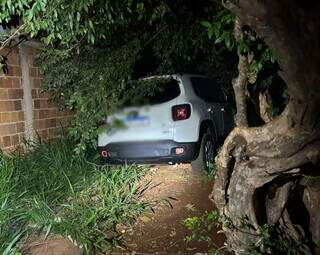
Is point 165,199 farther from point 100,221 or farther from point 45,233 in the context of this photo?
point 45,233

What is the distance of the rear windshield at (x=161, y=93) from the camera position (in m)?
5.93

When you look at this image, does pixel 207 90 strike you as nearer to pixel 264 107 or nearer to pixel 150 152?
pixel 150 152

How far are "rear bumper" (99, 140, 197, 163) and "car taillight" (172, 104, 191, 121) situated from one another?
0.37 meters

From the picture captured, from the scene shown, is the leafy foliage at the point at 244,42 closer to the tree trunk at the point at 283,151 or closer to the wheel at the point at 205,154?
the tree trunk at the point at 283,151

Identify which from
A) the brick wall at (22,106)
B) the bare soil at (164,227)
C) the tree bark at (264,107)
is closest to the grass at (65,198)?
the bare soil at (164,227)

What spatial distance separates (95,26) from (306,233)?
319 centimetres

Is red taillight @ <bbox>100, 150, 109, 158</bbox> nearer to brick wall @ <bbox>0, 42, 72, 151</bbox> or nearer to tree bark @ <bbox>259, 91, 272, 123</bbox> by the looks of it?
brick wall @ <bbox>0, 42, 72, 151</bbox>

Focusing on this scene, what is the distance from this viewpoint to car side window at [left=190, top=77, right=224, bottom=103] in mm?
7215

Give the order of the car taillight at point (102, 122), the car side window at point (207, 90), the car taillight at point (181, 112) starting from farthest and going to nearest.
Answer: the car side window at point (207, 90)
the car taillight at point (181, 112)
the car taillight at point (102, 122)

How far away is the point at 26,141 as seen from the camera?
724 centimetres

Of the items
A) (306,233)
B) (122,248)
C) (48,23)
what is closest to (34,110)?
(48,23)

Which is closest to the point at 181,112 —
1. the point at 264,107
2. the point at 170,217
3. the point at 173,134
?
the point at 173,134

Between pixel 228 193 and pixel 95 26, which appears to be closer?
pixel 228 193

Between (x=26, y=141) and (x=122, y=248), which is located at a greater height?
(x=26, y=141)
